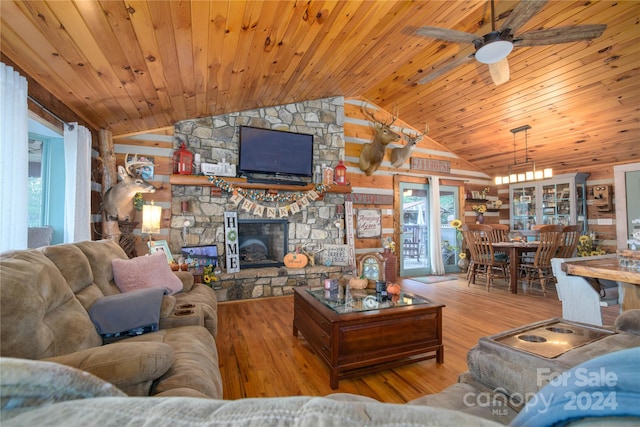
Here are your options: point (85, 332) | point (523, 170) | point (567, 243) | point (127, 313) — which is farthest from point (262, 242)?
point (523, 170)

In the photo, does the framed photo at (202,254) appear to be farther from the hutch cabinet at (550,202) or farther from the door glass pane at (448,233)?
the hutch cabinet at (550,202)

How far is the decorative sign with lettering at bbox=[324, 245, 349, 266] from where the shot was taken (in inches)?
186

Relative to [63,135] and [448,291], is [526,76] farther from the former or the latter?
[63,135]

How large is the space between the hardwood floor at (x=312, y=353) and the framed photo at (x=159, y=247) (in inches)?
37.6

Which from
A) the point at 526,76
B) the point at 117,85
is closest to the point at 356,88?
the point at 526,76

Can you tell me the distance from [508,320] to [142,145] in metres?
5.20

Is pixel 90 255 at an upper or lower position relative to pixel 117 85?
lower

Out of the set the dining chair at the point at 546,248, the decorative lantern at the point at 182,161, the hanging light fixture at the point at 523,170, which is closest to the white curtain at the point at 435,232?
the hanging light fixture at the point at 523,170

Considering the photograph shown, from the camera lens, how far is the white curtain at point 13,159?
6.02 feet

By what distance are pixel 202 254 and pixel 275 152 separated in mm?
1906

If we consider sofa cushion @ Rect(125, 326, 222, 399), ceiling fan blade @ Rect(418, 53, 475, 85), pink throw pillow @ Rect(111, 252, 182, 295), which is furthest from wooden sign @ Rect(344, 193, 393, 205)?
sofa cushion @ Rect(125, 326, 222, 399)

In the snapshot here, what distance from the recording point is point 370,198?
539cm

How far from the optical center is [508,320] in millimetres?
3143

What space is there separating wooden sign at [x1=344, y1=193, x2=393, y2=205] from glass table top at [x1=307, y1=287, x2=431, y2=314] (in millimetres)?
2742
